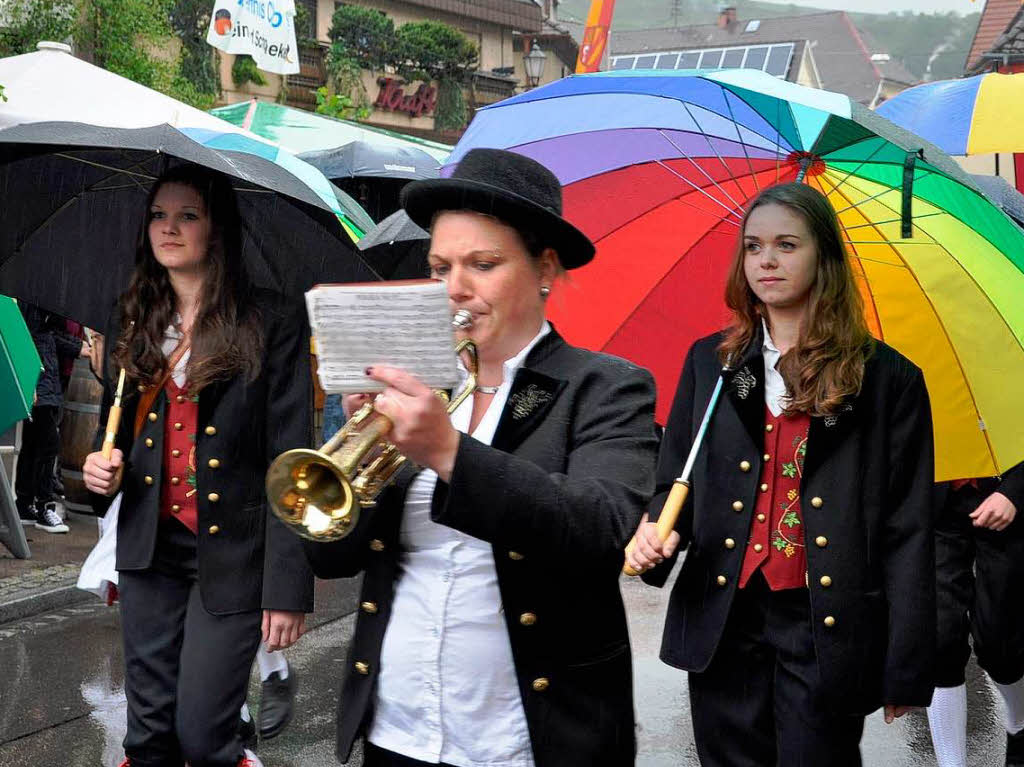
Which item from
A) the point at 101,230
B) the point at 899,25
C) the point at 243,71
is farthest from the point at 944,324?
the point at 899,25

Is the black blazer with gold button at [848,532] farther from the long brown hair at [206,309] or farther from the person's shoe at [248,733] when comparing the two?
the person's shoe at [248,733]

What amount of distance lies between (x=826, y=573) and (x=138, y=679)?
193 centimetres

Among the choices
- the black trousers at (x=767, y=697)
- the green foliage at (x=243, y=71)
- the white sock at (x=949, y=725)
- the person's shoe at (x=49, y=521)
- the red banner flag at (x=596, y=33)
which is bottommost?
the person's shoe at (x=49, y=521)

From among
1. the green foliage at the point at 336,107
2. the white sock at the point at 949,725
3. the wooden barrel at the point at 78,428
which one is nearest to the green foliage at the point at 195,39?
the green foliage at the point at 336,107

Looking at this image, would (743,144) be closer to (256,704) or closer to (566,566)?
(566,566)

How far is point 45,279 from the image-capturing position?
15.1ft

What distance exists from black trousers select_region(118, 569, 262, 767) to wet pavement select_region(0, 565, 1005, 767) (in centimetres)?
154

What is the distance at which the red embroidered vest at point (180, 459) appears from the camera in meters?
3.99

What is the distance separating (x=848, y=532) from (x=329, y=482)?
5.92ft

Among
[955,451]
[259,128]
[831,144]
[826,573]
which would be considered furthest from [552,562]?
[259,128]

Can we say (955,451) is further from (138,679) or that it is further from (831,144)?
(138,679)

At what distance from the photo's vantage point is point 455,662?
8.29 ft

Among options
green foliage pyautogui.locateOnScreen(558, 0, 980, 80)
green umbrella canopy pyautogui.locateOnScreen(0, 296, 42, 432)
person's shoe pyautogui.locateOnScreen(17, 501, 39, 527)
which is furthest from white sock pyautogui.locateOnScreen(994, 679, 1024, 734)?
green foliage pyautogui.locateOnScreen(558, 0, 980, 80)

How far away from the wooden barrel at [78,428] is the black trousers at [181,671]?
668cm
